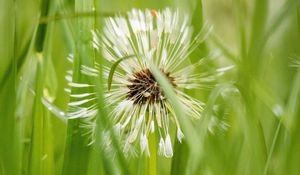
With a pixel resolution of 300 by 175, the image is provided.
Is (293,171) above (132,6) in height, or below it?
below

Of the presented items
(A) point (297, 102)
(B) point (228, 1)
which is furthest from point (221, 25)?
(A) point (297, 102)

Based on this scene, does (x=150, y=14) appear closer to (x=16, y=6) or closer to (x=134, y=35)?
(x=134, y=35)

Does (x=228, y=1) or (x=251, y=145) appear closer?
(x=251, y=145)
